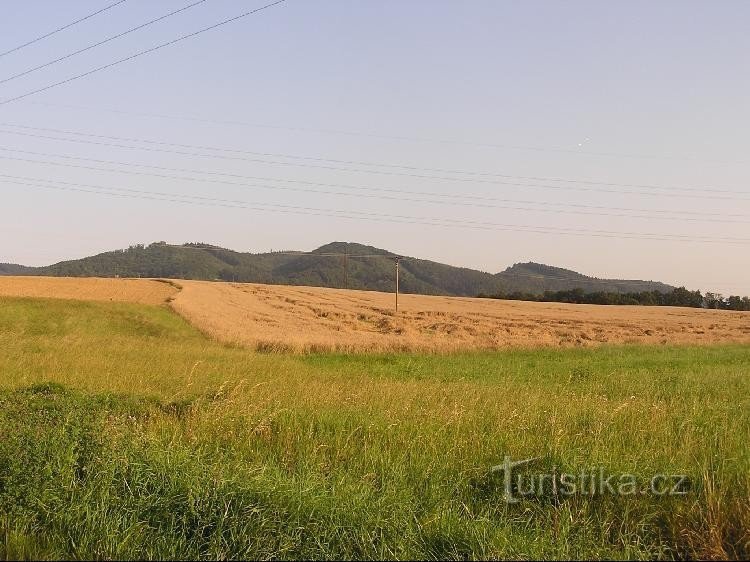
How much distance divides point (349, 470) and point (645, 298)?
387ft

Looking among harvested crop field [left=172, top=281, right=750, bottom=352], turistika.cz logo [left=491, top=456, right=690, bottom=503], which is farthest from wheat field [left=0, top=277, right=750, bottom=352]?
turistika.cz logo [left=491, top=456, right=690, bottom=503]

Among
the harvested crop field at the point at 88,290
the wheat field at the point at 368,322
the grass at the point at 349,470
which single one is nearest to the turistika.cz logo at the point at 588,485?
the grass at the point at 349,470

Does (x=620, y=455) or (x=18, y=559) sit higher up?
(x=620, y=455)

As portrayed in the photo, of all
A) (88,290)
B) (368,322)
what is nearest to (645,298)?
(368,322)

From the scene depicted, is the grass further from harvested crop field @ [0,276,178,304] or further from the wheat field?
harvested crop field @ [0,276,178,304]

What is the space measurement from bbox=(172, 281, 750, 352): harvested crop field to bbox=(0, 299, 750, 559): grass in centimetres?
1774

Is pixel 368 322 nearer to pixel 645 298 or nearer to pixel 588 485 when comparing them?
pixel 588 485

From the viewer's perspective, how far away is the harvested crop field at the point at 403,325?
32781 mm

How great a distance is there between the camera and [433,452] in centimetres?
884

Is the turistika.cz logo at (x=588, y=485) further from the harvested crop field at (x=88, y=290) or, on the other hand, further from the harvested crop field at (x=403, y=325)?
the harvested crop field at (x=88, y=290)

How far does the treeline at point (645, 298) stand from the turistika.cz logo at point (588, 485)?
105 metres

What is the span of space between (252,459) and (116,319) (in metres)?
36.4

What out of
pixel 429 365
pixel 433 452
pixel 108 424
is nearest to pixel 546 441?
pixel 433 452

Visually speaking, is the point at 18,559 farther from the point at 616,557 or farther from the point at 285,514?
the point at 616,557
